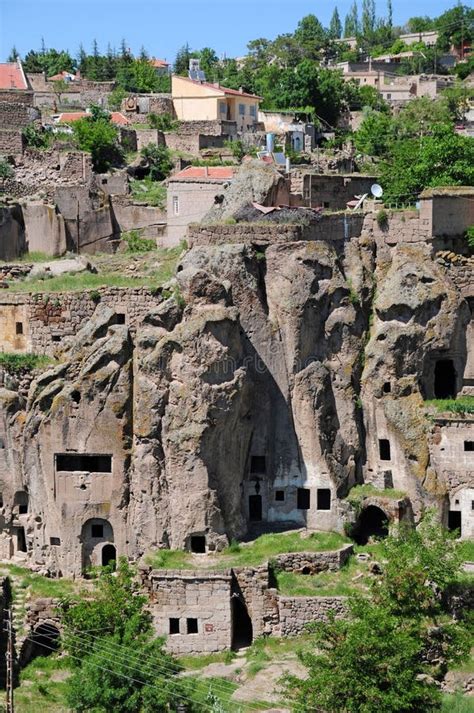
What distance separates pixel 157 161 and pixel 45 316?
18815mm

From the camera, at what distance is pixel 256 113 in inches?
3007

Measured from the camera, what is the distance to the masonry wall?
45.8 meters

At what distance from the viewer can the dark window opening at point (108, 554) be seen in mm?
48406

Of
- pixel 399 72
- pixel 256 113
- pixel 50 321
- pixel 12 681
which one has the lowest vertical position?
pixel 12 681

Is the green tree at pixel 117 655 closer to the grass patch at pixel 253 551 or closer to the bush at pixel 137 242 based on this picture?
the grass patch at pixel 253 551

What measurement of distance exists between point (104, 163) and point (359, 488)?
21.1 m

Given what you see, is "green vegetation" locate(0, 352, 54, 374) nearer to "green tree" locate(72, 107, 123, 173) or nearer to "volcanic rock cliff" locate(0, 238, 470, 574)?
"volcanic rock cliff" locate(0, 238, 470, 574)

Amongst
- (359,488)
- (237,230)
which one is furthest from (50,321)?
(359,488)

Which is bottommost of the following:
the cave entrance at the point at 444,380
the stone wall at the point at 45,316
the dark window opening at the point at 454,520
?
the dark window opening at the point at 454,520

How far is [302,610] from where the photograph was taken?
46125mm

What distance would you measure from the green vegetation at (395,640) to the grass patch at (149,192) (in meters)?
18.7

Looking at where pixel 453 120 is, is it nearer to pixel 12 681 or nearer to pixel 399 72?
pixel 399 72

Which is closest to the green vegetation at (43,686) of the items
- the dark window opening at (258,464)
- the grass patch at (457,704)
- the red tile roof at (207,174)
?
the dark window opening at (258,464)

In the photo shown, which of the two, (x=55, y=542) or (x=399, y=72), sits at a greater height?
(x=399, y=72)
